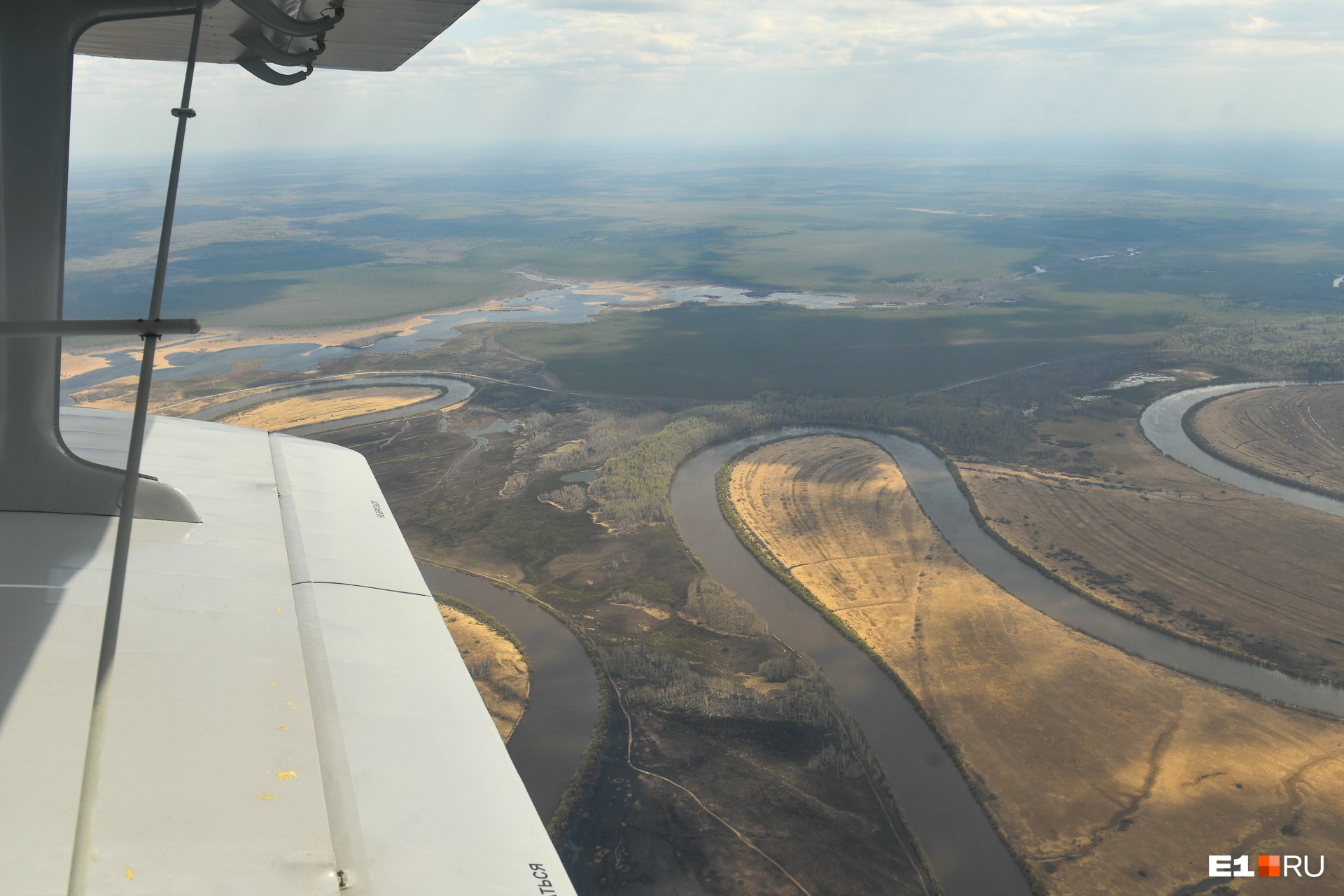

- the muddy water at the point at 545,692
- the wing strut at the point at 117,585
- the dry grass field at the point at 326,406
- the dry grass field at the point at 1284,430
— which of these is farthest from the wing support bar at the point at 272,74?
the dry grass field at the point at 1284,430

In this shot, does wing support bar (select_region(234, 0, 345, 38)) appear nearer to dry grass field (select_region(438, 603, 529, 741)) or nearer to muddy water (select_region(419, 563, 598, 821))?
muddy water (select_region(419, 563, 598, 821))

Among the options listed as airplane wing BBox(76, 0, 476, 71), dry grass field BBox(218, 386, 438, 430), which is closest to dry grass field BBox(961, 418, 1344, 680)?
airplane wing BBox(76, 0, 476, 71)

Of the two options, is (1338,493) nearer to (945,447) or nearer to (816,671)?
(945,447)

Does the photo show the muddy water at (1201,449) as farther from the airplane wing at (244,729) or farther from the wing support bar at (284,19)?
the wing support bar at (284,19)

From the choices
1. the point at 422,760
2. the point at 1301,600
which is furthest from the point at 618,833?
the point at 1301,600

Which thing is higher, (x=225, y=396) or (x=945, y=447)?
(x=945, y=447)

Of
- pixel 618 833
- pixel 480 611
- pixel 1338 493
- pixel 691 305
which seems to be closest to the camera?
pixel 618 833

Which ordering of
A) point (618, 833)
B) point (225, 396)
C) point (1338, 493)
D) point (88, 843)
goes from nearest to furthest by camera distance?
1. point (88, 843)
2. point (618, 833)
3. point (1338, 493)
4. point (225, 396)
